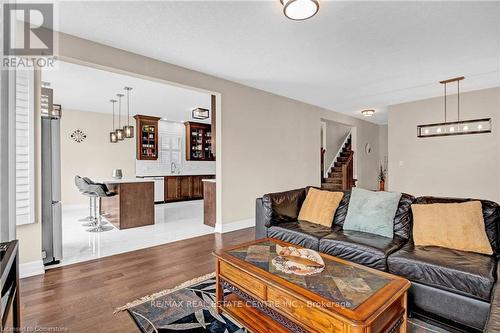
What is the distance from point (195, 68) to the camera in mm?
4004

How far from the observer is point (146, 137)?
7.65 metres

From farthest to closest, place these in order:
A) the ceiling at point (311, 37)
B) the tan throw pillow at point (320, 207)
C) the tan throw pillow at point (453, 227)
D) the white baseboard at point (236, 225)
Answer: the white baseboard at point (236, 225)
the tan throw pillow at point (320, 207)
the ceiling at point (311, 37)
the tan throw pillow at point (453, 227)

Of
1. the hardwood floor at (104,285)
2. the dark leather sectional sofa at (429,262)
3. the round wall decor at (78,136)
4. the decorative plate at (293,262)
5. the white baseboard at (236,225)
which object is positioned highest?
the round wall decor at (78,136)

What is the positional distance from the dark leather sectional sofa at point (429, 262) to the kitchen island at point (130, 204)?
9.64 feet

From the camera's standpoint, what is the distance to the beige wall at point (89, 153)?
6.64 m

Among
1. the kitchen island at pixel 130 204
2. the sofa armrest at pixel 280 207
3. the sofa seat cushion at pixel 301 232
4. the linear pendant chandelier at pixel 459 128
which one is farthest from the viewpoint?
the kitchen island at pixel 130 204

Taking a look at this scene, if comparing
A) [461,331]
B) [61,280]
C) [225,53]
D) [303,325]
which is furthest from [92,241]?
[461,331]

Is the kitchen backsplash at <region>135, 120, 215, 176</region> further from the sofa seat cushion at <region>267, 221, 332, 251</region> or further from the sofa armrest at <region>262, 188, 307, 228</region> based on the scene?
the sofa seat cushion at <region>267, 221, 332, 251</region>

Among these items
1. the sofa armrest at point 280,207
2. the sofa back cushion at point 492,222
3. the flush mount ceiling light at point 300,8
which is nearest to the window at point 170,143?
the sofa armrest at point 280,207

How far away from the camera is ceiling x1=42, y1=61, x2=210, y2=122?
13.9ft

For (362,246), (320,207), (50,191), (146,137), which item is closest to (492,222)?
(362,246)

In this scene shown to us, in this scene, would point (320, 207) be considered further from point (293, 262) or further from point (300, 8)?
point (300, 8)

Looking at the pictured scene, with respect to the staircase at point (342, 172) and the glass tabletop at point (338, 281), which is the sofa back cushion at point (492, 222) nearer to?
the glass tabletop at point (338, 281)

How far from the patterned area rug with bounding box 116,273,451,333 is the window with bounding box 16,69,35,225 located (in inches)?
63.8
